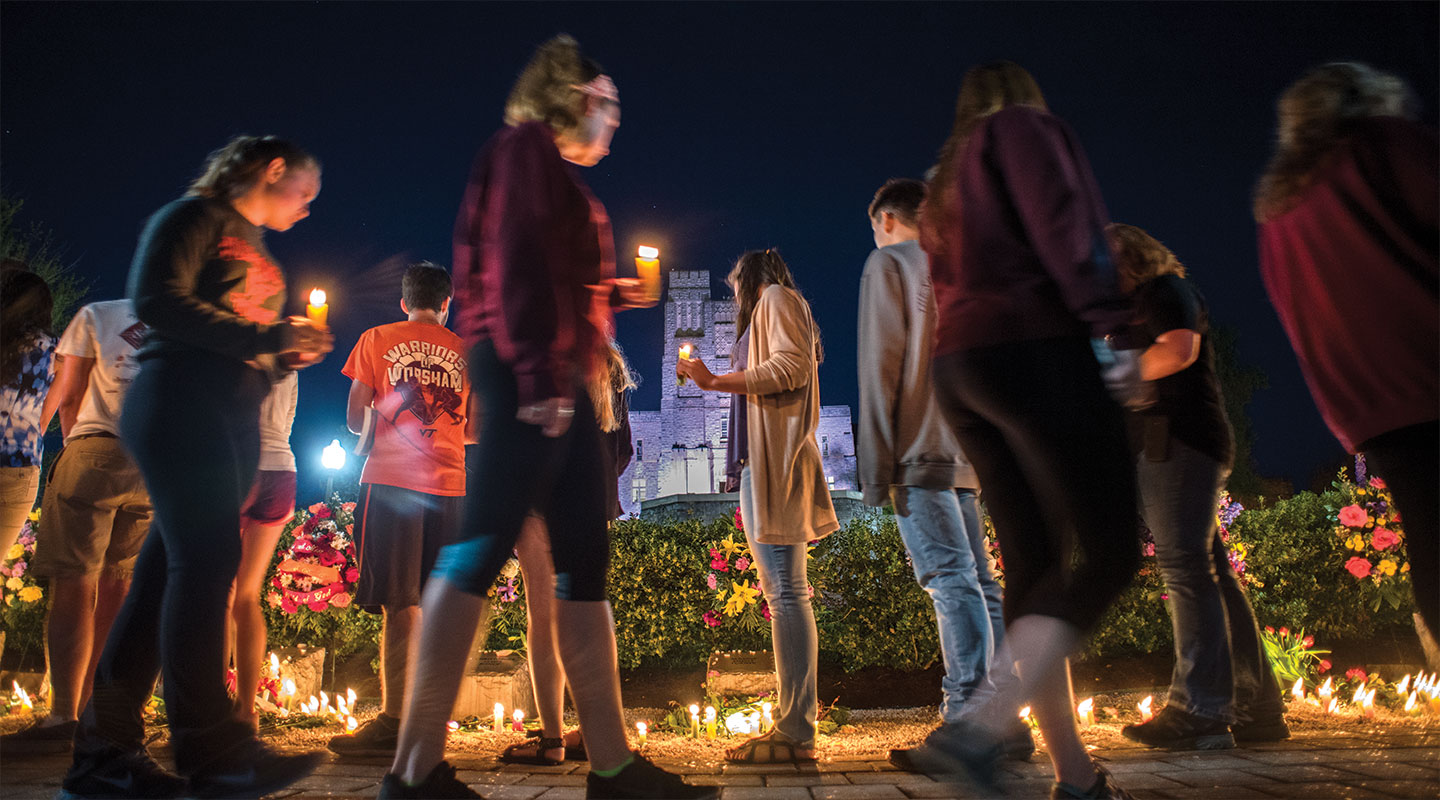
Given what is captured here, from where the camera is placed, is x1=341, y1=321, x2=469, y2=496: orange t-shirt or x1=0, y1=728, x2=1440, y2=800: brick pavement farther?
x1=341, y1=321, x2=469, y2=496: orange t-shirt

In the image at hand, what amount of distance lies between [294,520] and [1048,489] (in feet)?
14.1

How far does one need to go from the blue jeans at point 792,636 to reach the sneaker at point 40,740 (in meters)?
2.12

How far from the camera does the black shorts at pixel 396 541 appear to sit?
8.27 ft

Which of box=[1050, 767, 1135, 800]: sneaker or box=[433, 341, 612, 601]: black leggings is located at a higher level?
box=[433, 341, 612, 601]: black leggings

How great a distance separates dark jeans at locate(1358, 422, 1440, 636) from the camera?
1395mm

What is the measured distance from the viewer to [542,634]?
241cm

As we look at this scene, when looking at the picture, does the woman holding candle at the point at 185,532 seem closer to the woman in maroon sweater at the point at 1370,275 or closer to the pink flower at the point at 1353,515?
the woman in maroon sweater at the point at 1370,275

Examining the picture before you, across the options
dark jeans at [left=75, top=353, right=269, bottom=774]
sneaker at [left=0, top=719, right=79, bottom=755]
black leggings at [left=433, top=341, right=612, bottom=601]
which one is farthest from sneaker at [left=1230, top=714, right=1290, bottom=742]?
sneaker at [left=0, top=719, right=79, bottom=755]

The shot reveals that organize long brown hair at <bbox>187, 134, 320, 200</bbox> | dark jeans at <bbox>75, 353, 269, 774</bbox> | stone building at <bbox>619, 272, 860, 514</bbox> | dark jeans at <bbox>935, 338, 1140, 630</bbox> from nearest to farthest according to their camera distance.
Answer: dark jeans at <bbox>935, 338, 1140, 630</bbox>, dark jeans at <bbox>75, 353, 269, 774</bbox>, long brown hair at <bbox>187, 134, 320, 200</bbox>, stone building at <bbox>619, 272, 860, 514</bbox>

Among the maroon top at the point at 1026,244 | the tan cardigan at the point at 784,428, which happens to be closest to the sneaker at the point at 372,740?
the tan cardigan at the point at 784,428

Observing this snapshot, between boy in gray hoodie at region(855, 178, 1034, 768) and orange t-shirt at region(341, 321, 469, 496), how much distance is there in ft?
4.46

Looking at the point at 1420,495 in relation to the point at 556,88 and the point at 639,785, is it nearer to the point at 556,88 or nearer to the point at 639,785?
the point at 639,785

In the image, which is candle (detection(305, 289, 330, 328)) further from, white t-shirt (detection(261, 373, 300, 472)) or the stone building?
the stone building

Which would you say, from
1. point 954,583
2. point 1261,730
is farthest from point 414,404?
point 1261,730
